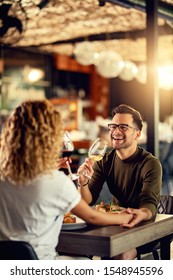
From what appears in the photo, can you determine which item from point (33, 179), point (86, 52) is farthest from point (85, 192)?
point (86, 52)

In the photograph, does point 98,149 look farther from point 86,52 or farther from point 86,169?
point 86,52

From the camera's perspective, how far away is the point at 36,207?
7.89ft

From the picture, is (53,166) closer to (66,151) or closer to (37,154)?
(37,154)

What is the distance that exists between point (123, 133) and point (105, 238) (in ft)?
3.26

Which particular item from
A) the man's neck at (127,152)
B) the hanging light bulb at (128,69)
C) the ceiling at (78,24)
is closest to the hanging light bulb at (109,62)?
the ceiling at (78,24)

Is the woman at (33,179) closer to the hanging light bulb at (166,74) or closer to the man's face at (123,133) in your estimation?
the man's face at (123,133)

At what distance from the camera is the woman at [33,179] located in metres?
2.40

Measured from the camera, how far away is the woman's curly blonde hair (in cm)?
240

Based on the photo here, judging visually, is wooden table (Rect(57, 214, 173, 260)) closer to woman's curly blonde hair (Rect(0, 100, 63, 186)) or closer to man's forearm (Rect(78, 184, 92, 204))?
woman's curly blonde hair (Rect(0, 100, 63, 186))

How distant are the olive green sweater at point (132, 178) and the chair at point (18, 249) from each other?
96 centimetres

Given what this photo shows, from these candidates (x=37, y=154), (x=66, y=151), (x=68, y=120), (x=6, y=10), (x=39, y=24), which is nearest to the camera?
(x=37, y=154)

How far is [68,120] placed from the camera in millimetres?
12156
